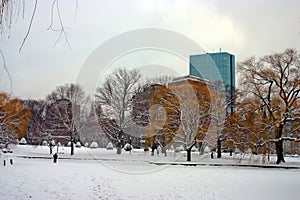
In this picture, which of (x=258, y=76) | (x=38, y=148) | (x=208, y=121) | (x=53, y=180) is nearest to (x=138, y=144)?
(x=38, y=148)

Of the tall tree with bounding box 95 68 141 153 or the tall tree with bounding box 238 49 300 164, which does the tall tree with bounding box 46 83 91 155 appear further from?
the tall tree with bounding box 238 49 300 164

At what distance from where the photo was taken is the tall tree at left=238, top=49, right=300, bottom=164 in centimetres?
2917

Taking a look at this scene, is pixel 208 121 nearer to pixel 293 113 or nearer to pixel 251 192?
pixel 293 113

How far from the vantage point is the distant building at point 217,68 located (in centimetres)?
2802

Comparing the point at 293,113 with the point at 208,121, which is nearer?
the point at 293,113

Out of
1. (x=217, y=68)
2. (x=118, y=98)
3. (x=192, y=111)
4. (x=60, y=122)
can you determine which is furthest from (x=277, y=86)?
(x=60, y=122)

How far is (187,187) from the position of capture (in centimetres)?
1443

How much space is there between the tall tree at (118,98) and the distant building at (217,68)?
10.8 metres

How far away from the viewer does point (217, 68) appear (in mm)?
32969

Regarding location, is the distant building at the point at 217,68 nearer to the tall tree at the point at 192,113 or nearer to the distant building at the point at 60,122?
the tall tree at the point at 192,113

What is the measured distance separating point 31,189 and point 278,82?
23651 millimetres

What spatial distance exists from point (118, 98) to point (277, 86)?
1876 cm

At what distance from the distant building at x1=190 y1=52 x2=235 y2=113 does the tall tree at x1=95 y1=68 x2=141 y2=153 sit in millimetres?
10820

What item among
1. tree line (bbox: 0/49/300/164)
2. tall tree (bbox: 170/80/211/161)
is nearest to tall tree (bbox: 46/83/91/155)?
tree line (bbox: 0/49/300/164)
